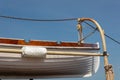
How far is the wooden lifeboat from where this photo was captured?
8273mm

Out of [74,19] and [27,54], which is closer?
[27,54]

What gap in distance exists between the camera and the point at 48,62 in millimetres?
8430

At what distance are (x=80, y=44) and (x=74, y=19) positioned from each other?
1202 mm

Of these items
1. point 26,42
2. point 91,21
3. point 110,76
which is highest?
point 91,21

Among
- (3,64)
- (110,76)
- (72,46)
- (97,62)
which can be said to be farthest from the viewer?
(97,62)

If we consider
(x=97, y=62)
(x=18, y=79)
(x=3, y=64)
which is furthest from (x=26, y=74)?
(x=97, y=62)

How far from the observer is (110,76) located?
7.39m

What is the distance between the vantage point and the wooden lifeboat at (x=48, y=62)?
8273 millimetres

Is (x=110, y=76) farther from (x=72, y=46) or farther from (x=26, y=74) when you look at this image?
(x=26, y=74)

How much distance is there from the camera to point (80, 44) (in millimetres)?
9062

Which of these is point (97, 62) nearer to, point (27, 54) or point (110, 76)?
point (110, 76)

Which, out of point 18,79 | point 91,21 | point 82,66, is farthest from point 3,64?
point 91,21

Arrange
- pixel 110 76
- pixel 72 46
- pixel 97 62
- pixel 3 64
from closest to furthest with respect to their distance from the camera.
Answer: pixel 110 76, pixel 3 64, pixel 72 46, pixel 97 62

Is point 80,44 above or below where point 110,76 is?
above
